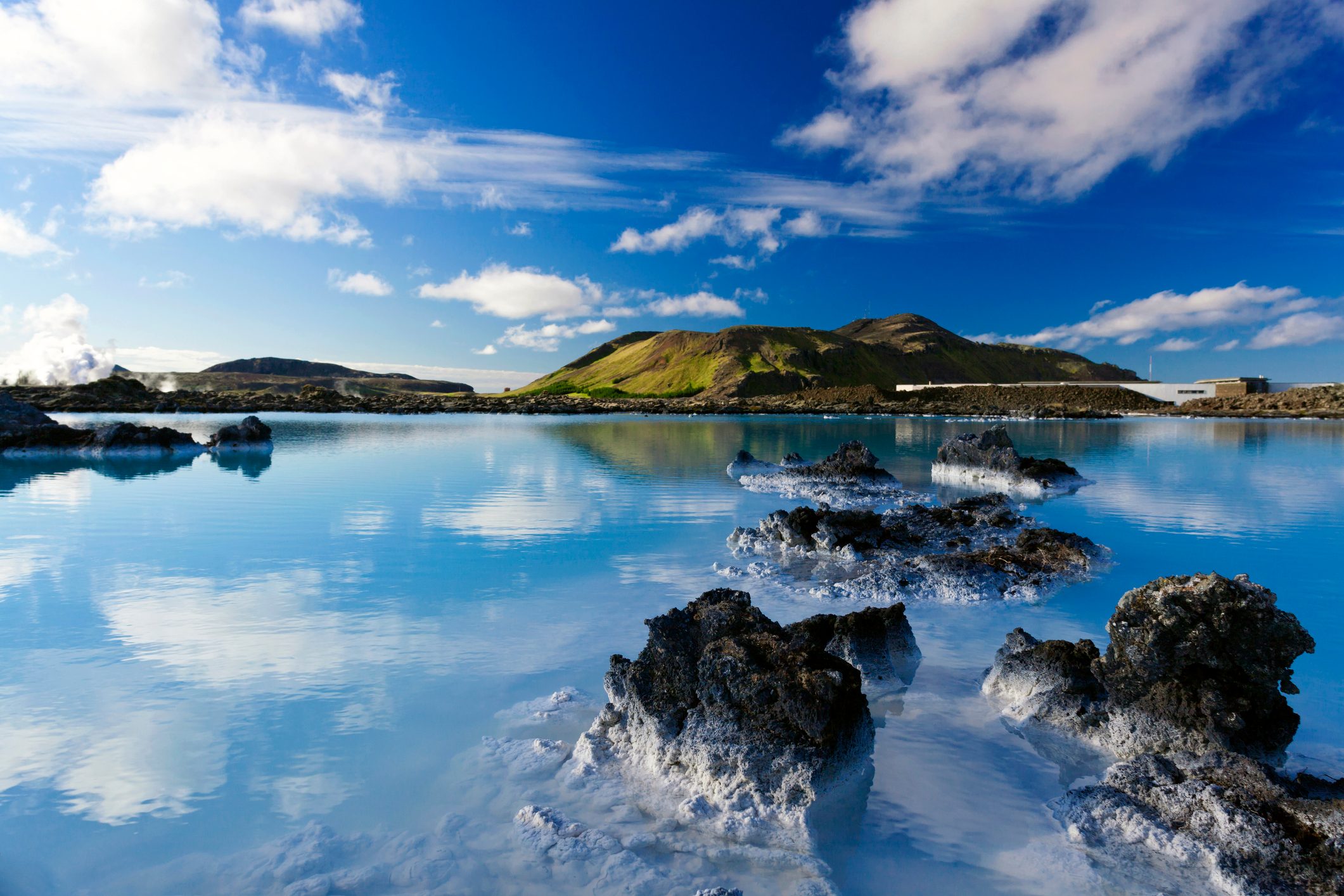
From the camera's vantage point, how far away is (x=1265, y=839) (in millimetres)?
4188

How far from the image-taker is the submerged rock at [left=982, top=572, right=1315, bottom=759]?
5.53 metres

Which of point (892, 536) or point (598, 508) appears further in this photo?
point (598, 508)

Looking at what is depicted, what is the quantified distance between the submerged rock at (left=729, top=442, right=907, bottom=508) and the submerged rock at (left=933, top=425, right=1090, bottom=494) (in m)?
3.52

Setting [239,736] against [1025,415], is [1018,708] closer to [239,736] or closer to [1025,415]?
[239,736]

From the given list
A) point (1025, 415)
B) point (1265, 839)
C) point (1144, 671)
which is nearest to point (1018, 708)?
point (1144, 671)

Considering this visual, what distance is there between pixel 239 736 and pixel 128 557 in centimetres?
977

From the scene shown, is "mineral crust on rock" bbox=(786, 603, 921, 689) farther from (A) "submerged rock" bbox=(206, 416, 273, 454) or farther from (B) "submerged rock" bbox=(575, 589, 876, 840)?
(A) "submerged rock" bbox=(206, 416, 273, 454)

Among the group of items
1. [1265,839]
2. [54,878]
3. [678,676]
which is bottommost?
[54,878]

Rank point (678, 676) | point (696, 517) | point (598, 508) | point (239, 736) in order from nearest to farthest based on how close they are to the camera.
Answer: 1. point (678, 676)
2. point (239, 736)
3. point (696, 517)
4. point (598, 508)

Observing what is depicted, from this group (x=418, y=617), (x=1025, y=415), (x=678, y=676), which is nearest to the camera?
(x=678, y=676)

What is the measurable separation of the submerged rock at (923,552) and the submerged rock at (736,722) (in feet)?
16.8

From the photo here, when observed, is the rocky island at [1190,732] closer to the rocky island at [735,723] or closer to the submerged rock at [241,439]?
the rocky island at [735,723]

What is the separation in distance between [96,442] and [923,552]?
1553 inches

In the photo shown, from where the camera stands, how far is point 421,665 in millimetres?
7863
